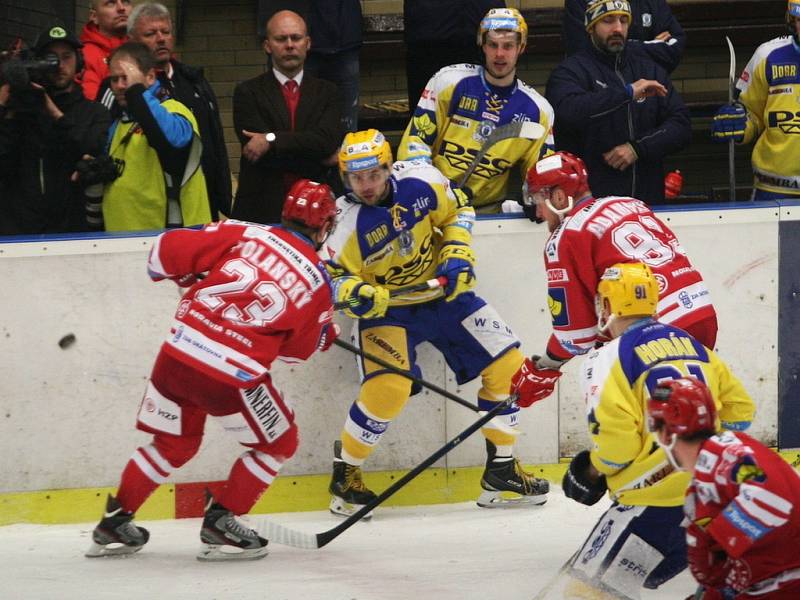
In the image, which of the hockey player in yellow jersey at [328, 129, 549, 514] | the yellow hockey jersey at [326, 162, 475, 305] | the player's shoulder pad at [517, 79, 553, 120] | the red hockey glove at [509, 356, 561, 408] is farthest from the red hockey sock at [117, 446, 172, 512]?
the player's shoulder pad at [517, 79, 553, 120]

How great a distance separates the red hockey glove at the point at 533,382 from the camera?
450 centimetres

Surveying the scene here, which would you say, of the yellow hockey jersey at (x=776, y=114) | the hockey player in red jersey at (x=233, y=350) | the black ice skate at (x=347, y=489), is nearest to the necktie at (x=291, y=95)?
the hockey player in red jersey at (x=233, y=350)

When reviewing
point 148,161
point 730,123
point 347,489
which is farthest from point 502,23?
point 347,489

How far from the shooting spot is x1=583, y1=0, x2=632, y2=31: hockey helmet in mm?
5703

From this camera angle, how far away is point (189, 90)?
5602 millimetres

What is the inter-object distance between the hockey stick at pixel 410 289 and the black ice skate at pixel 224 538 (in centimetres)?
85

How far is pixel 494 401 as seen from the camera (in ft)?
17.3

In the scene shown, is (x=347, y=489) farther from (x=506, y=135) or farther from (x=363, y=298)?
(x=506, y=135)

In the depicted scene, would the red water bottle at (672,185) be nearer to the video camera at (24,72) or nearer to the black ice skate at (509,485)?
the black ice skate at (509,485)

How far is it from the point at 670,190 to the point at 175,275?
2.62 metres

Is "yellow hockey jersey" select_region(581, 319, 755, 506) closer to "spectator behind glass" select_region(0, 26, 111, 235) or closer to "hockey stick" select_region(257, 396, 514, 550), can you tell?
"hockey stick" select_region(257, 396, 514, 550)

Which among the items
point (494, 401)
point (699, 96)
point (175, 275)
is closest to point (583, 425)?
point (494, 401)

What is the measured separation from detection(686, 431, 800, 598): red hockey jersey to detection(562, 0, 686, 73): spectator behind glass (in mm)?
3293

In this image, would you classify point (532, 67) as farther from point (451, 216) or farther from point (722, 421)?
point (722, 421)
